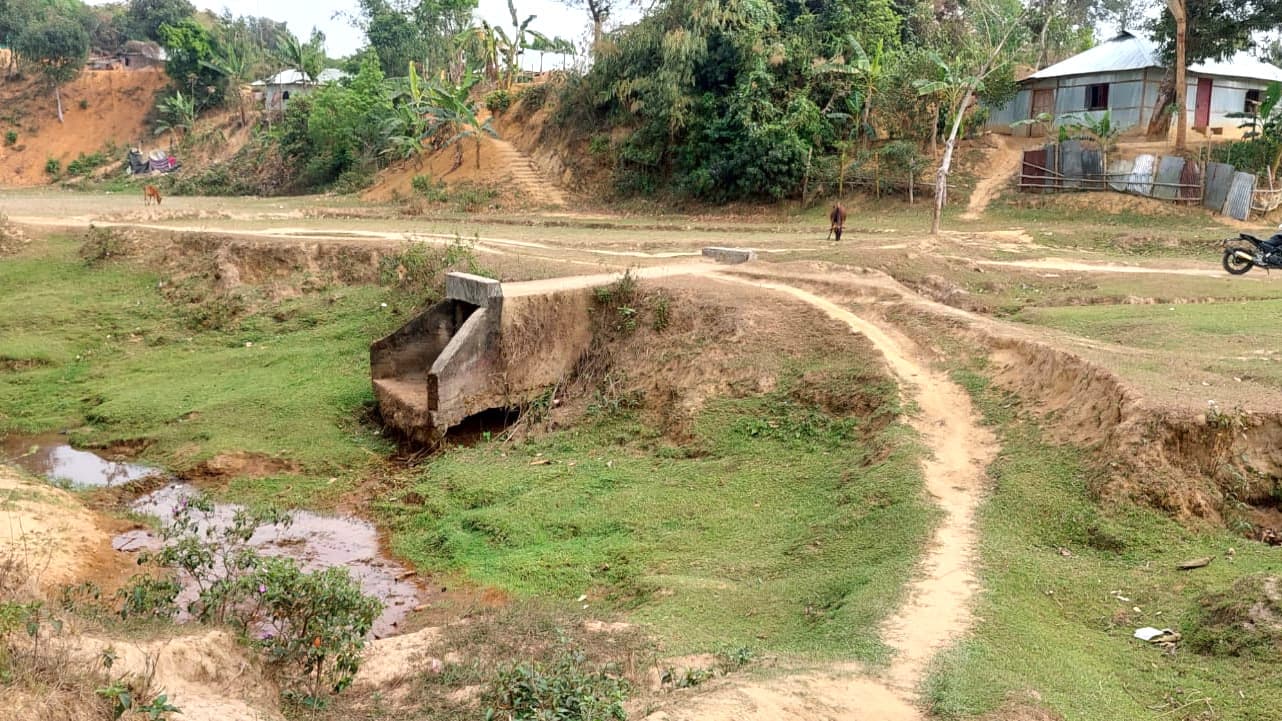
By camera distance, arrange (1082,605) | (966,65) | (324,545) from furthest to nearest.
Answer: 1. (966,65)
2. (324,545)
3. (1082,605)

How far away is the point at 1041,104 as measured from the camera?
3416 cm

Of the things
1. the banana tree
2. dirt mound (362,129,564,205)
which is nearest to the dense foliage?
dirt mound (362,129,564,205)

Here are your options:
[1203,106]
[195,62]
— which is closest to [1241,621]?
Answer: [1203,106]

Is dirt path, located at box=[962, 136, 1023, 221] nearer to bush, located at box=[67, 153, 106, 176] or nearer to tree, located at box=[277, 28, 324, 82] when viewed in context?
tree, located at box=[277, 28, 324, 82]

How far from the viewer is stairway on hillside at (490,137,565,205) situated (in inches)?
1387

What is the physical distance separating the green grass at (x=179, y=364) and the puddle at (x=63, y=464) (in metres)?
0.33

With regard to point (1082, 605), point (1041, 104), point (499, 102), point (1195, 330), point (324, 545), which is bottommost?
point (324, 545)

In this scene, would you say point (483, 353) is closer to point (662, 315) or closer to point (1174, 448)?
point (662, 315)

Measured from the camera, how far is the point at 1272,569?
29.8 feet

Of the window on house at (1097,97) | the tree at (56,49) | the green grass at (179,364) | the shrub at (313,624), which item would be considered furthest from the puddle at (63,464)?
the tree at (56,49)

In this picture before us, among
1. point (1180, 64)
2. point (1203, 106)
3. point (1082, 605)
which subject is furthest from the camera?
point (1203, 106)

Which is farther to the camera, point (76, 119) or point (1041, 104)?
point (76, 119)

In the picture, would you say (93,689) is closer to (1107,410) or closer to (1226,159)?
(1107,410)

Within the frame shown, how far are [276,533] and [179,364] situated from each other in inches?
337
